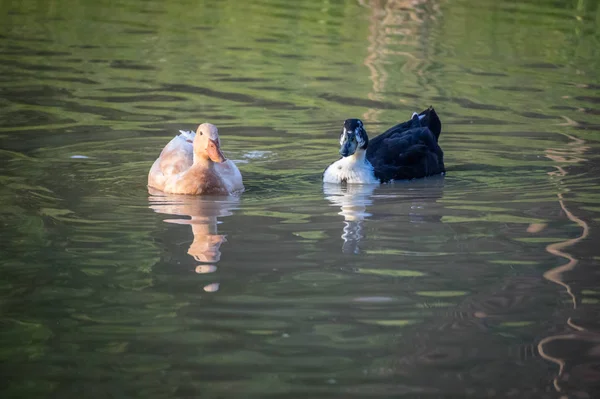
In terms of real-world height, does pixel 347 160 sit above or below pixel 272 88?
below

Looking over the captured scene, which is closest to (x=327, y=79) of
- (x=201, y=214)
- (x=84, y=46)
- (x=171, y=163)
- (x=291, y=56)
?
(x=291, y=56)

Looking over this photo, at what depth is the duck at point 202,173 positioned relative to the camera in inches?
416

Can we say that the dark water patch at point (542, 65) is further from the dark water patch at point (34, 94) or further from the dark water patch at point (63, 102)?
the dark water patch at point (34, 94)

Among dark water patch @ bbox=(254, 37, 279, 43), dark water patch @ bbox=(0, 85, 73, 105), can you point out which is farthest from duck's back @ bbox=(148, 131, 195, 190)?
dark water patch @ bbox=(254, 37, 279, 43)

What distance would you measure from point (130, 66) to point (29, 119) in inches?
184

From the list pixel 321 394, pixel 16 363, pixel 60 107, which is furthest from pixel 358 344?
pixel 60 107

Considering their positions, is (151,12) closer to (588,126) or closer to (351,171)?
(588,126)

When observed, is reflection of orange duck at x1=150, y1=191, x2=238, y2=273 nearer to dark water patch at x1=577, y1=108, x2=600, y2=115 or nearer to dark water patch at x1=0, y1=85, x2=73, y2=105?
dark water patch at x1=0, y1=85, x2=73, y2=105

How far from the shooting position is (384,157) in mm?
11898

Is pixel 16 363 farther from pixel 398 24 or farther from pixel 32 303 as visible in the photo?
pixel 398 24

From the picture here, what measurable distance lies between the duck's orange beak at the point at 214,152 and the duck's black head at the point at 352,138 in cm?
147

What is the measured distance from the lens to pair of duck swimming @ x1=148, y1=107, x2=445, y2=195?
420 inches

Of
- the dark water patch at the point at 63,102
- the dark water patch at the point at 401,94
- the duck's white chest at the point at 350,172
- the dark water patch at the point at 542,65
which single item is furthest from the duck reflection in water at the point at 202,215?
the dark water patch at the point at 542,65

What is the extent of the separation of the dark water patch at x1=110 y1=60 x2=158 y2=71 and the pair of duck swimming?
6.75 metres
